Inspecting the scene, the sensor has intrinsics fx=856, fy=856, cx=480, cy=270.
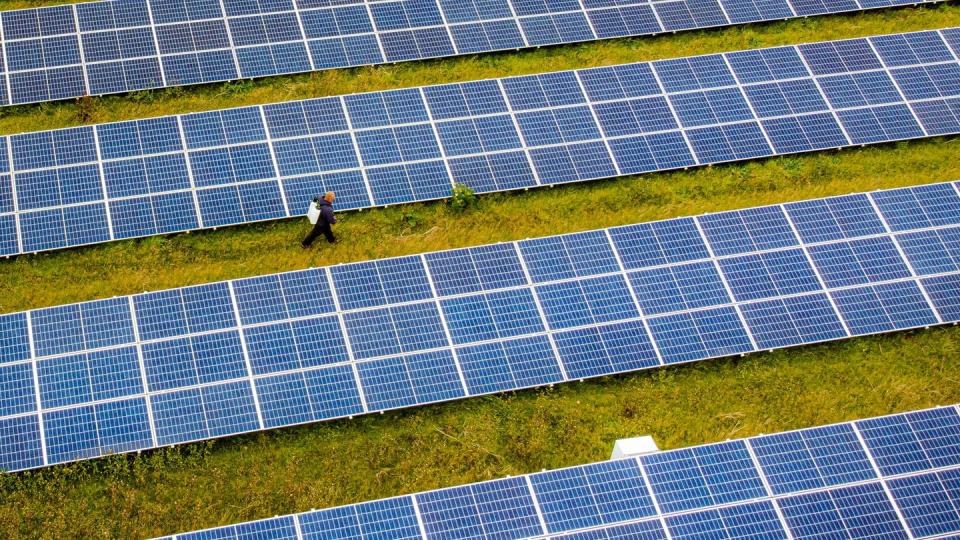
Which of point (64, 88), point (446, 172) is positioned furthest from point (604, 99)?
point (64, 88)

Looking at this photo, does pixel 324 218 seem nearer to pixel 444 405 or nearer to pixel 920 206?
pixel 444 405

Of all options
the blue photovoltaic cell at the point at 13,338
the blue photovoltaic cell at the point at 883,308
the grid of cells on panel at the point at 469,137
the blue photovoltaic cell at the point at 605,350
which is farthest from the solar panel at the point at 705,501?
the blue photovoltaic cell at the point at 13,338

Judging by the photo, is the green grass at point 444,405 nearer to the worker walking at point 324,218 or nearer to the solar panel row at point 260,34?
the solar panel row at point 260,34

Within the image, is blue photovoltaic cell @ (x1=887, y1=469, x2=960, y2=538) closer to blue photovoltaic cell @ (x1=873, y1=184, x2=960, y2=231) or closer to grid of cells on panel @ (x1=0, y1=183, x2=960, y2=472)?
grid of cells on panel @ (x1=0, y1=183, x2=960, y2=472)

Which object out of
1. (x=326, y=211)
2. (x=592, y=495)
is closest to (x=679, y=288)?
(x=592, y=495)

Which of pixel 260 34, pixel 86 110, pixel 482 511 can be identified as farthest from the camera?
pixel 260 34
